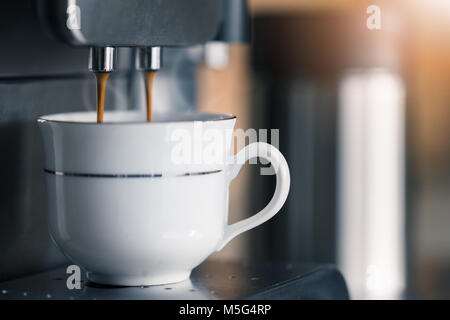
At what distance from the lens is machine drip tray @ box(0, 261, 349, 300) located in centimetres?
43

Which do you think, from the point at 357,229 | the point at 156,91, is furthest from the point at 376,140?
the point at 156,91

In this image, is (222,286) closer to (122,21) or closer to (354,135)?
(122,21)

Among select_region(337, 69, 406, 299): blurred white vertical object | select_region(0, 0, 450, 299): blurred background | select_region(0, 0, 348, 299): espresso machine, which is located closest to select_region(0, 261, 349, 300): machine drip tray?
select_region(0, 0, 348, 299): espresso machine

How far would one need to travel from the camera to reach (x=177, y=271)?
0.45 metres

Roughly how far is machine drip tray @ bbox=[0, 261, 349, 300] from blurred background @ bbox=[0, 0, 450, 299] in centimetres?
53

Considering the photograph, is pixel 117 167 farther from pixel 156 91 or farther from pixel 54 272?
pixel 156 91

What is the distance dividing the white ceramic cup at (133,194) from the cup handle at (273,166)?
17 mm

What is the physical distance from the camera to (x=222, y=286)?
45 cm

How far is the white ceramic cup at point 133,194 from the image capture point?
418 mm

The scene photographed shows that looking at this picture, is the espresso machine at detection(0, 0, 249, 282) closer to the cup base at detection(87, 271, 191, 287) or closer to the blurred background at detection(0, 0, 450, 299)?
the cup base at detection(87, 271, 191, 287)

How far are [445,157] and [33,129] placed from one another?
0.86 m

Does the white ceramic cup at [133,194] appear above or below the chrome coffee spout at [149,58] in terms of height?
below

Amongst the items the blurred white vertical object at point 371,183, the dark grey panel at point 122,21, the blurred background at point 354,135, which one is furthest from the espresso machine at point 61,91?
the blurred white vertical object at point 371,183

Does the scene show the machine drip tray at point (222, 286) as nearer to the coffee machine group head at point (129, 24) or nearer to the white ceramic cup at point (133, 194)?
the white ceramic cup at point (133, 194)
